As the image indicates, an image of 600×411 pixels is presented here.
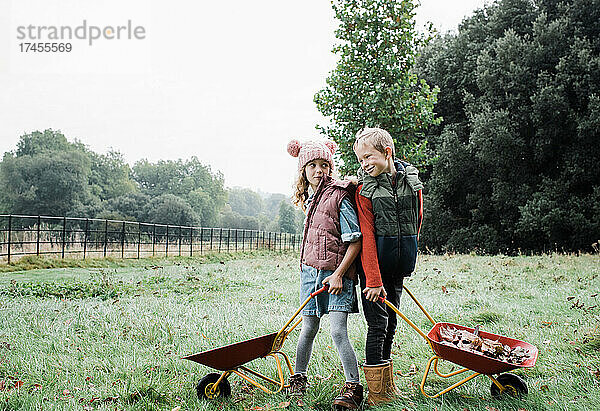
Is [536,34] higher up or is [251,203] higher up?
[536,34]

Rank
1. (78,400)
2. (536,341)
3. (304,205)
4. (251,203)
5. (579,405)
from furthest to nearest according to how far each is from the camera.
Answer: (251,203), (536,341), (304,205), (78,400), (579,405)

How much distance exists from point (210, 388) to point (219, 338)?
158 cm

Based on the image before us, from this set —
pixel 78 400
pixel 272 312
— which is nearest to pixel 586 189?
pixel 272 312

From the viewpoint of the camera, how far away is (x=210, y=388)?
3361 millimetres

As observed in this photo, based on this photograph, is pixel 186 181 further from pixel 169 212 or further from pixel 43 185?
pixel 43 185

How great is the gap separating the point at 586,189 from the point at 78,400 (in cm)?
1955

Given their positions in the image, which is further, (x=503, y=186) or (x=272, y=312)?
(x=503, y=186)

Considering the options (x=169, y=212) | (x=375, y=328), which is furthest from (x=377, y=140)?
(x=169, y=212)

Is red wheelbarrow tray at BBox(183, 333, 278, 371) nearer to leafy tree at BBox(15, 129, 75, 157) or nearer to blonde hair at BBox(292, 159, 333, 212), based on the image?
blonde hair at BBox(292, 159, 333, 212)

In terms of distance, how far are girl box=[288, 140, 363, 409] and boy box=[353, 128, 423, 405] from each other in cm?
10

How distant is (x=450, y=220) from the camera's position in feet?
69.9

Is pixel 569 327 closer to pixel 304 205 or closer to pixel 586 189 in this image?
pixel 304 205

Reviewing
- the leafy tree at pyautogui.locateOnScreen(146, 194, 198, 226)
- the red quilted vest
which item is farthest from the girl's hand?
the leafy tree at pyautogui.locateOnScreen(146, 194, 198, 226)

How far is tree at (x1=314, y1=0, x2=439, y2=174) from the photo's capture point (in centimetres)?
1496
